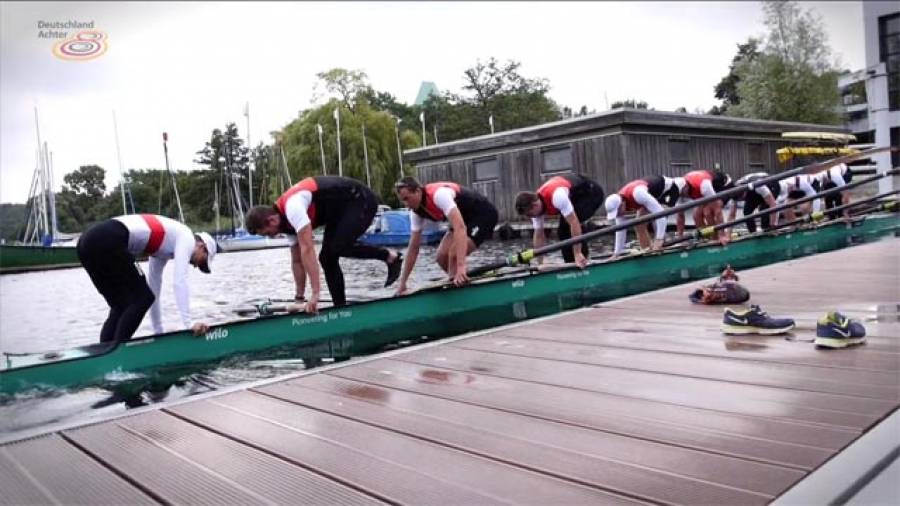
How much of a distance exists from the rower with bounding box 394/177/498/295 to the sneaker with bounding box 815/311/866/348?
443 centimetres

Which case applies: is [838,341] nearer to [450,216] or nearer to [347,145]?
[450,216]

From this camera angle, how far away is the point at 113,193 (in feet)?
159

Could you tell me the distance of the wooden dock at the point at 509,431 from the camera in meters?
2.07

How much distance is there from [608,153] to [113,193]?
131ft

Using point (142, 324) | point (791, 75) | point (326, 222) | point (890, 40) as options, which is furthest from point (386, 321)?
point (791, 75)

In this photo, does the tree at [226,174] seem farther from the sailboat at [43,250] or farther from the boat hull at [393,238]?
the boat hull at [393,238]

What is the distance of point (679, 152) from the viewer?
23391 millimetres

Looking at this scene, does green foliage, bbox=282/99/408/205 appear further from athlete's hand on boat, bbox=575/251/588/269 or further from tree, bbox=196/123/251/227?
athlete's hand on boat, bbox=575/251/588/269

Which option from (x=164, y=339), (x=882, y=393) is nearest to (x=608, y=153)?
(x=164, y=339)

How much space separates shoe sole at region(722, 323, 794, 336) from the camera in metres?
3.98

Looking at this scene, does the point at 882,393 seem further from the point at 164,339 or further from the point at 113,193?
the point at 113,193

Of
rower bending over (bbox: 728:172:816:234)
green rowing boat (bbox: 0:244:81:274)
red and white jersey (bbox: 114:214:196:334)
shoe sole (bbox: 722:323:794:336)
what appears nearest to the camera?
shoe sole (bbox: 722:323:794:336)

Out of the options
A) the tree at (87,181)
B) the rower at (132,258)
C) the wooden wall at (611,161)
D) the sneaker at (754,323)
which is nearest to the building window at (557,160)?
the wooden wall at (611,161)

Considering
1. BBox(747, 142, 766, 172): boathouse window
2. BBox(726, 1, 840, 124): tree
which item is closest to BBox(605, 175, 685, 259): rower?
BBox(747, 142, 766, 172): boathouse window
